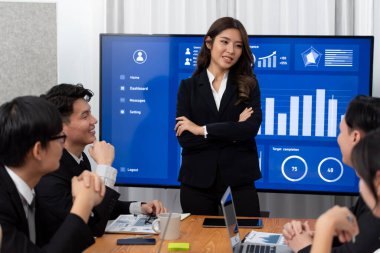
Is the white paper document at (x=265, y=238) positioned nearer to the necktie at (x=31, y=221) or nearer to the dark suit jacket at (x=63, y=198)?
the dark suit jacket at (x=63, y=198)

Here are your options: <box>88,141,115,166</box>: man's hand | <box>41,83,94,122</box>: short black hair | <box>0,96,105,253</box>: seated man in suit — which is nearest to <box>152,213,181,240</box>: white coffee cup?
<box>88,141,115,166</box>: man's hand

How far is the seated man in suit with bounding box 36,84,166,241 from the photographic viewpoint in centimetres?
222

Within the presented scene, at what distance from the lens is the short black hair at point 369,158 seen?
1.34m

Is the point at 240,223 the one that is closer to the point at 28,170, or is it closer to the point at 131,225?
the point at 131,225

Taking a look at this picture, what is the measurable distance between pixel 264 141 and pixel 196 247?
1.94 meters

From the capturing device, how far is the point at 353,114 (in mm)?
2041

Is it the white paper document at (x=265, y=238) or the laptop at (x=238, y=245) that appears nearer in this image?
the laptop at (x=238, y=245)

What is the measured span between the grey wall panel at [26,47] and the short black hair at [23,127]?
2.44 meters

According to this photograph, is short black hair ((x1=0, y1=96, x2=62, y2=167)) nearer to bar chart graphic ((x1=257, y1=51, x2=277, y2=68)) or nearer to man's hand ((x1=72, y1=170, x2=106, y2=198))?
man's hand ((x1=72, y1=170, x2=106, y2=198))

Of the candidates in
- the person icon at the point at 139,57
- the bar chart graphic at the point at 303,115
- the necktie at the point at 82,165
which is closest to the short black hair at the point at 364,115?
the necktie at the point at 82,165

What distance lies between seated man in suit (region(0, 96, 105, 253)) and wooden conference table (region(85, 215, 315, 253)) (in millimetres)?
356

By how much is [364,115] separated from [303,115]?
1.95 m

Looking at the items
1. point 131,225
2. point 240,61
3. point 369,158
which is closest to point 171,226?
point 131,225

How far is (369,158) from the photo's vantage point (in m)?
1.34
